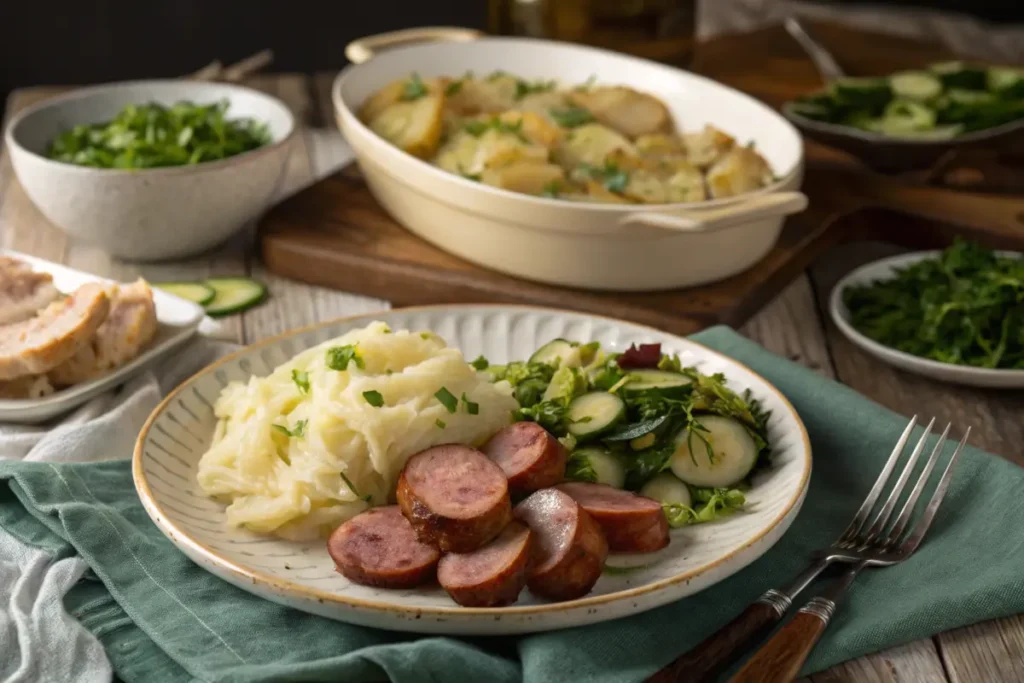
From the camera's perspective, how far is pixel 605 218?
359 centimetres

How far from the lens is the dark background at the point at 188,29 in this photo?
7.38 metres

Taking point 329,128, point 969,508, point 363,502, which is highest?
point 363,502

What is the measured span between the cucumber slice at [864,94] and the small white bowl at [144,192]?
7.57 feet

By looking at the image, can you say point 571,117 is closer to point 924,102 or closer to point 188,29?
point 924,102

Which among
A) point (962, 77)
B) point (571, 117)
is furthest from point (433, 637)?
point (962, 77)

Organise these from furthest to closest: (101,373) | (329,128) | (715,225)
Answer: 1. (329,128)
2. (715,225)
3. (101,373)

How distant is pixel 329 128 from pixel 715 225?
8.71 ft

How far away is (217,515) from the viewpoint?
2.59 meters

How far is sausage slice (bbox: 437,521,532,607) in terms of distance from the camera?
2.20 meters

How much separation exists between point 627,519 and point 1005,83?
3744 millimetres

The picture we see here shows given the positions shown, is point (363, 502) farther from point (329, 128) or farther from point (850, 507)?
point (329, 128)

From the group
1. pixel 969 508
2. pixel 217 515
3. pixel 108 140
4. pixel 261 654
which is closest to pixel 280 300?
pixel 108 140

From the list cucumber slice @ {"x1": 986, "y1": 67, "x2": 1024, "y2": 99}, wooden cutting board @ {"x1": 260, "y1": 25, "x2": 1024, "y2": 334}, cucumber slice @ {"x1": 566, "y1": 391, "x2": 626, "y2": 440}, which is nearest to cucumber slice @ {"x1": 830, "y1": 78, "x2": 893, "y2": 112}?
wooden cutting board @ {"x1": 260, "y1": 25, "x2": 1024, "y2": 334}

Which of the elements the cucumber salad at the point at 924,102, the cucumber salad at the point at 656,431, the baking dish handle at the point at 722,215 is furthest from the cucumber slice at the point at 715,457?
the cucumber salad at the point at 924,102
